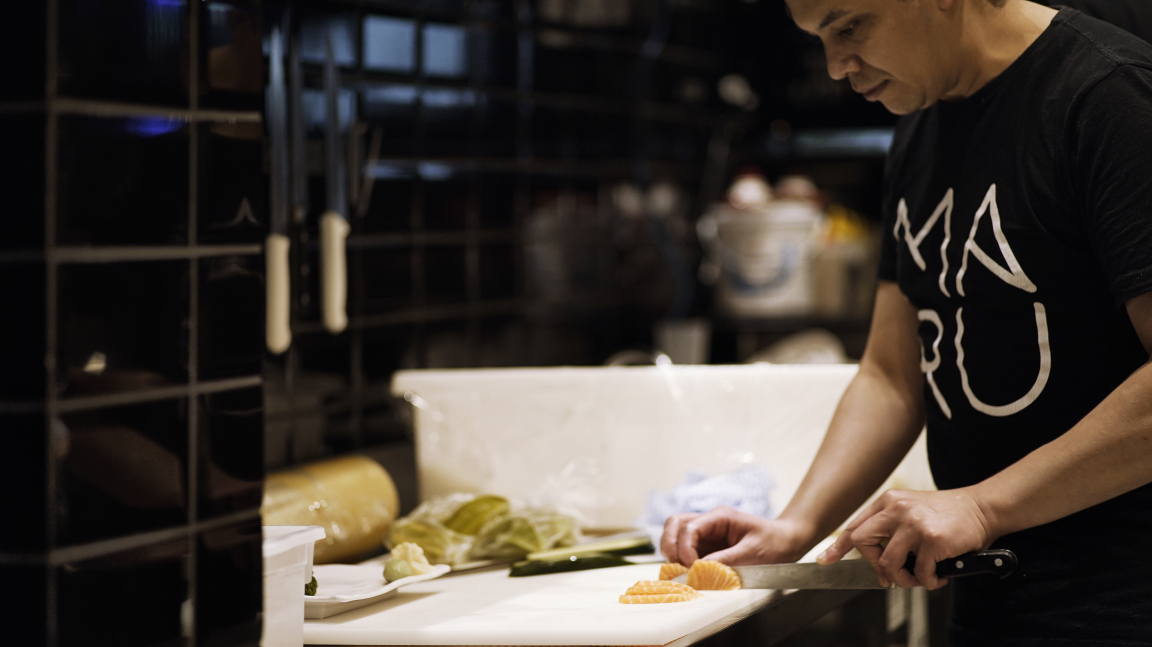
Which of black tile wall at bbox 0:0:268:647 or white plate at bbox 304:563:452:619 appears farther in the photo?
white plate at bbox 304:563:452:619

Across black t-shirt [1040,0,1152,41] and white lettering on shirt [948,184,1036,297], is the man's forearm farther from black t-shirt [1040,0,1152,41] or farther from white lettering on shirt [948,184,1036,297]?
black t-shirt [1040,0,1152,41]

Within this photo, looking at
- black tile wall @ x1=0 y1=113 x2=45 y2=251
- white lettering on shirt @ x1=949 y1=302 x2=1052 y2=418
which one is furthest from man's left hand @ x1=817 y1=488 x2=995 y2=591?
black tile wall @ x1=0 y1=113 x2=45 y2=251

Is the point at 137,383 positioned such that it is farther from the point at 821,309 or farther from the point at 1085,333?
the point at 821,309

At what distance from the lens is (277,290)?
1319 millimetres

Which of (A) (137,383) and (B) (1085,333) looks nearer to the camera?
(A) (137,383)

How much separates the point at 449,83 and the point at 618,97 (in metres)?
0.70

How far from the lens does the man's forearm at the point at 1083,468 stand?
849 mm

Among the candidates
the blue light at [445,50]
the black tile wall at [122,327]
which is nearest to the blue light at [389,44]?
the blue light at [445,50]

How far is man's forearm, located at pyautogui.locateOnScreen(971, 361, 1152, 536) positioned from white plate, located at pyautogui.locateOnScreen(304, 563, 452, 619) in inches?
20.1

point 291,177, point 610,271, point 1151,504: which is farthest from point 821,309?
point 1151,504

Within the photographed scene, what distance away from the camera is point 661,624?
0.87 metres

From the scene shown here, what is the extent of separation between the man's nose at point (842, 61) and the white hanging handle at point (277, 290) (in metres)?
0.67

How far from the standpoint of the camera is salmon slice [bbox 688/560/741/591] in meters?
1.02

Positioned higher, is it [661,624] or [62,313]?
[62,313]
